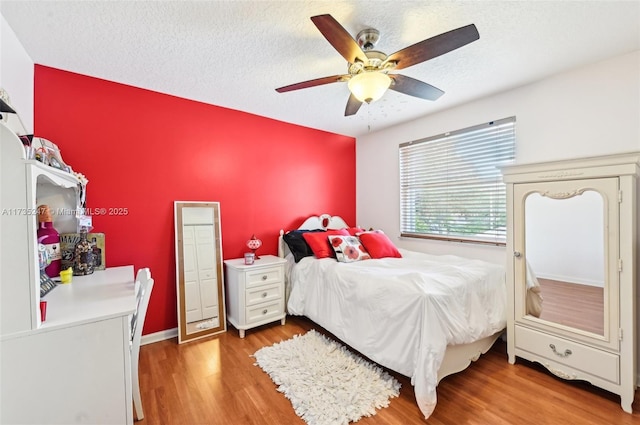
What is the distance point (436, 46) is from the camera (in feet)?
4.60

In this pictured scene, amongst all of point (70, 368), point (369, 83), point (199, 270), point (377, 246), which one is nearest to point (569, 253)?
point (377, 246)

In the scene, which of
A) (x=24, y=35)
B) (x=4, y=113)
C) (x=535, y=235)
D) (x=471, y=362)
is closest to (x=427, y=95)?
(x=535, y=235)

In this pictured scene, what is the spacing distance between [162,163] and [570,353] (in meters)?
3.67

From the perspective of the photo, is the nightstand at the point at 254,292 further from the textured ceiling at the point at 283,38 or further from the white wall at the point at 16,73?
the white wall at the point at 16,73

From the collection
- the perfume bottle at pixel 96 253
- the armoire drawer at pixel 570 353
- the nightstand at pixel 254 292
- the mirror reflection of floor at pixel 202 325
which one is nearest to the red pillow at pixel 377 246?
the nightstand at pixel 254 292

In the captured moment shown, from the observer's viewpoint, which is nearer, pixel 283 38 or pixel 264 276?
pixel 283 38

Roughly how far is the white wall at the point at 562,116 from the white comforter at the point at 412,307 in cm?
74

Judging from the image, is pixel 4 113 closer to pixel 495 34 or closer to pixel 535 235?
pixel 495 34

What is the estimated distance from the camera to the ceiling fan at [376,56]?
1.30 meters

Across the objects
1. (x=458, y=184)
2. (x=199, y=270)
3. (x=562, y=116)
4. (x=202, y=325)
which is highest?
(x=562, y=116)

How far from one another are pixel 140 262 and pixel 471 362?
Answer: 301 cm

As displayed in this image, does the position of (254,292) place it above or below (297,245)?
below

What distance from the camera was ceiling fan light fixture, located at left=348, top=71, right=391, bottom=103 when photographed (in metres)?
1.61

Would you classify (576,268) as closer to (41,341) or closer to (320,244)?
(320,244)
